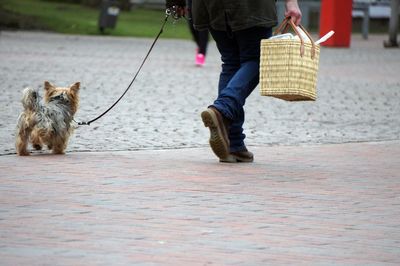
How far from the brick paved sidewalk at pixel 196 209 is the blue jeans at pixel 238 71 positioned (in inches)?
12.6

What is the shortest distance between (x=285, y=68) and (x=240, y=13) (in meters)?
0.52

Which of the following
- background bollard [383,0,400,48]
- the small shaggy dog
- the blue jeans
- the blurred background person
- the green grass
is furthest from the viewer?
the green grass

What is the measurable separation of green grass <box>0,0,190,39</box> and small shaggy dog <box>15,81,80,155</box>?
22.5 meters

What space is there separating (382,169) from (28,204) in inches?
124

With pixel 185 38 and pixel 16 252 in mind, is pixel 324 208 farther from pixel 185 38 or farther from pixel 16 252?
pixel 185 38

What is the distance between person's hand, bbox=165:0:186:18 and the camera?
8.74 metres

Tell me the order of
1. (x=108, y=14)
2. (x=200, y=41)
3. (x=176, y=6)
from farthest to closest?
1. (x=108, y=14)
2. (x=200, y=41)
3. (x=176, y=6)

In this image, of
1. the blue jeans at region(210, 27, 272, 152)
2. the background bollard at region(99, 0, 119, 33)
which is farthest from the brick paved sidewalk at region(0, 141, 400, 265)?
the background bollard at region(99, 0, 119, 33)

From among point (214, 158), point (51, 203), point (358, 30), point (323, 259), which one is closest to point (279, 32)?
point (214, 158)

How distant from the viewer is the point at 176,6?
346 inches

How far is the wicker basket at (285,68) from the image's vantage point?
26.2 ft

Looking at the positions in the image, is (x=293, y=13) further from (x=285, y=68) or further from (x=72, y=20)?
(x=72, y=20)

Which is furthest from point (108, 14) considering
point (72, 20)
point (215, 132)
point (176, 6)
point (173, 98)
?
point (215, 132)

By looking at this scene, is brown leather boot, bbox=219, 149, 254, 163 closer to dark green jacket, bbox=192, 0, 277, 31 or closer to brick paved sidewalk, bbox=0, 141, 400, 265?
brick paved sidewalk, bbox=0, 141, 400, 265
